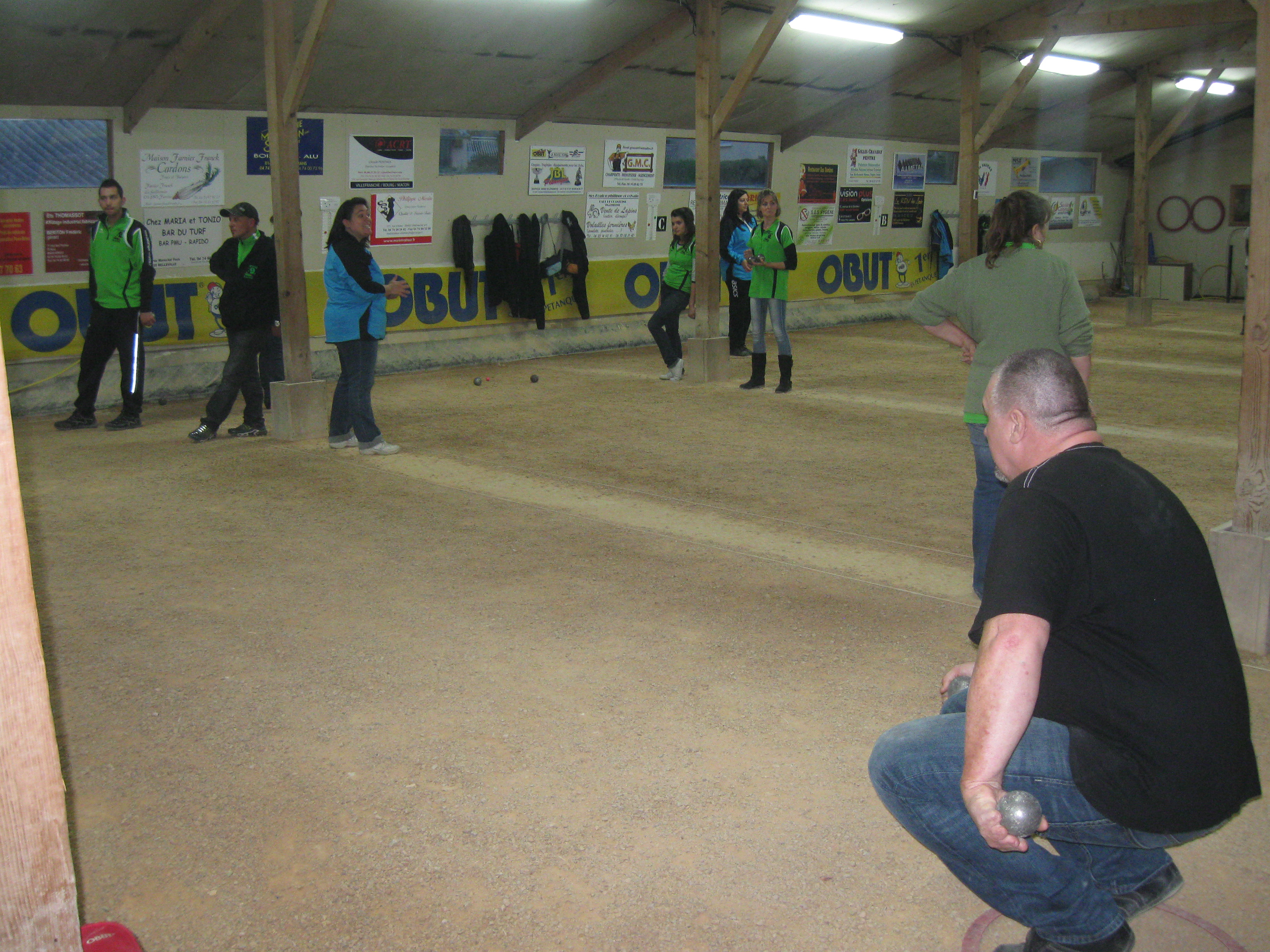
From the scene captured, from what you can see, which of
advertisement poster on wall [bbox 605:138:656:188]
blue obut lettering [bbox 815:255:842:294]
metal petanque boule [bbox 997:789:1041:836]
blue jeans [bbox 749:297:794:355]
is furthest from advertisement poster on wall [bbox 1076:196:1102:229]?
metal petanque boule [bbox 997:789:1041:836]

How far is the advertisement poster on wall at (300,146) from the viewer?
34.5 ft

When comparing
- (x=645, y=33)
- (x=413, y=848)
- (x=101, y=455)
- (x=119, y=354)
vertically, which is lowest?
(x=413, y=848)

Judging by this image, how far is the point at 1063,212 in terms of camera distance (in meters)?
20.7

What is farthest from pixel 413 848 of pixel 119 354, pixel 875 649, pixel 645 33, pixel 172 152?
pixel 645 33

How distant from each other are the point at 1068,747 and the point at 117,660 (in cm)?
339

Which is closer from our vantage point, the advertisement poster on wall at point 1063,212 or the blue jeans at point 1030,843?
the blue jeans at point 1030,843

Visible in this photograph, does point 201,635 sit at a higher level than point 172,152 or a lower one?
lower

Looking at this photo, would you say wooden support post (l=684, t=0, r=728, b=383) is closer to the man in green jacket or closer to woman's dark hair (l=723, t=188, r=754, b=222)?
woman's dark hair (l=723, t=188, r=754, b=222)

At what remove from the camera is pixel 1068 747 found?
221 cm

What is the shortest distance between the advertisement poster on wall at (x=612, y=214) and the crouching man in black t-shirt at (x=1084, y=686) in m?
11.6

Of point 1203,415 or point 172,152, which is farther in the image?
point 172,152

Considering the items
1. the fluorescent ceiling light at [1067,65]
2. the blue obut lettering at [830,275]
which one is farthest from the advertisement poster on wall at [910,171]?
the fluorescent ceiling light at [1067,65]

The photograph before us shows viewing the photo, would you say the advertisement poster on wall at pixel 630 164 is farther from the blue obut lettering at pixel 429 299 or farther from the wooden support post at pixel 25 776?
the wooden support post at pixel 25 776

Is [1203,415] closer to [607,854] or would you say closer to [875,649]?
[875,649]
